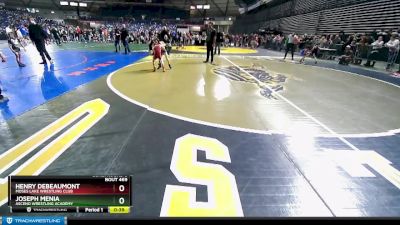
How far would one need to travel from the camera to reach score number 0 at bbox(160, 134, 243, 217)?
260 cm

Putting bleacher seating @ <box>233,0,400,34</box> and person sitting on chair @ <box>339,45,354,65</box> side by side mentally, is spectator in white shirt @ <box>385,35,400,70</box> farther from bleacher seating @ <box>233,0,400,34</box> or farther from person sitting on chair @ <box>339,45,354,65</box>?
bleacher seating @ <box>233,0,400,34</box>

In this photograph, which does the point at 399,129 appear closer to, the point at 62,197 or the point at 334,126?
the point at 334,126

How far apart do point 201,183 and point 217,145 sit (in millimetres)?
1079

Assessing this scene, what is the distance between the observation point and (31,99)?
6438 mm

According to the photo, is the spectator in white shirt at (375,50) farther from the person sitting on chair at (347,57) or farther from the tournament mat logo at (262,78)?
the tournament mat logo at (262,78)

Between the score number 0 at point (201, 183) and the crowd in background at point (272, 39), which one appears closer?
the score number 0 at point (201, 183)

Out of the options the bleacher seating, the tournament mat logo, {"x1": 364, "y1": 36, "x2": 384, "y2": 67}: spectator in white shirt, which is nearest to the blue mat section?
the tournament mat logo

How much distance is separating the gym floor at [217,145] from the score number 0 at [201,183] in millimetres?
13

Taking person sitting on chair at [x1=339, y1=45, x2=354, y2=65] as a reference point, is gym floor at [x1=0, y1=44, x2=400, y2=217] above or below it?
below

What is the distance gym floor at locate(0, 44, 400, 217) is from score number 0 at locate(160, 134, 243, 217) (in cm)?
1

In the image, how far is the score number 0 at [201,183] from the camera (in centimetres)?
260

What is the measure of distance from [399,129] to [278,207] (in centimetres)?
385
